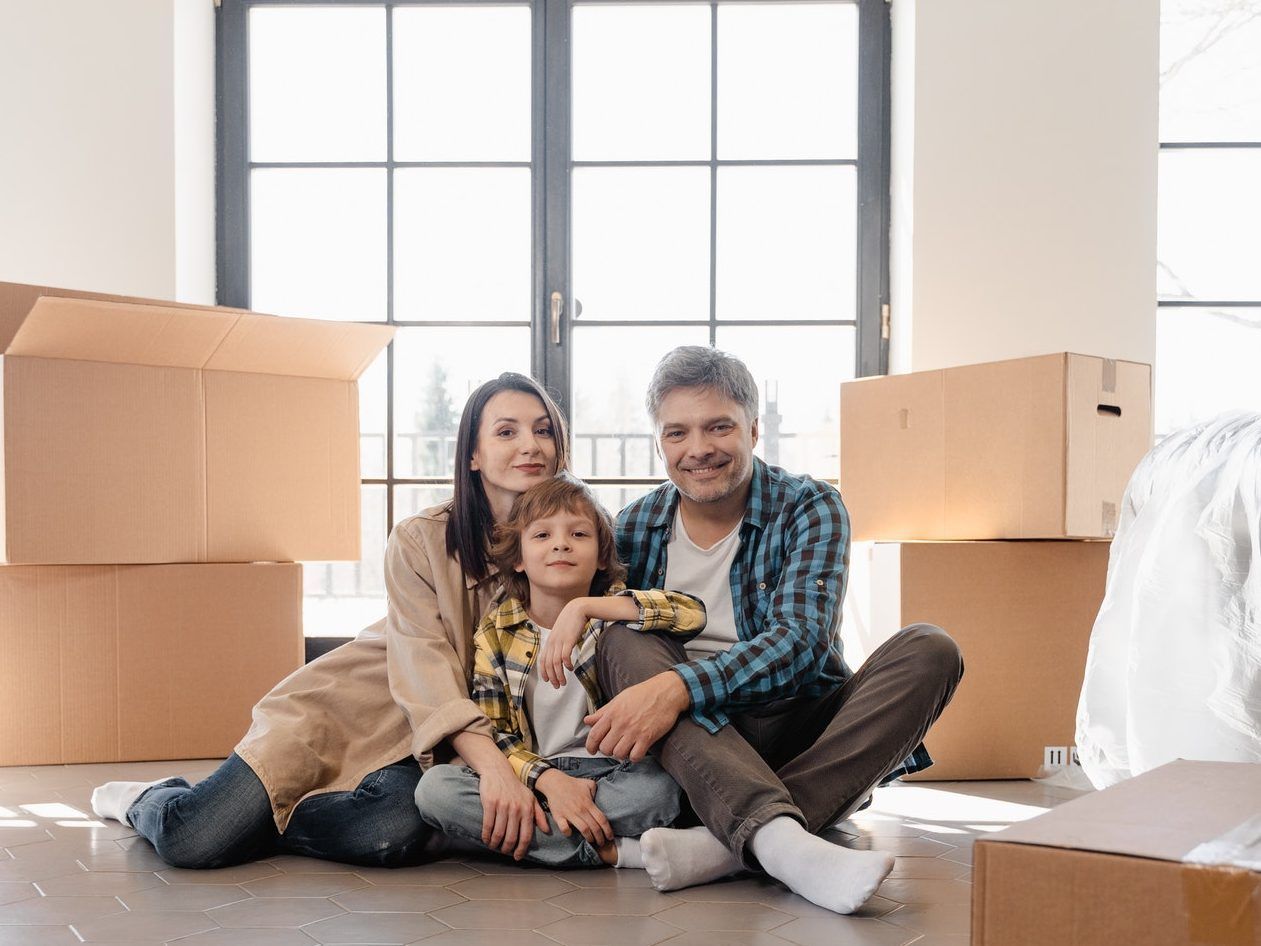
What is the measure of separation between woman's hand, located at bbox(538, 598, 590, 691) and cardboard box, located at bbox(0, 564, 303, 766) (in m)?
1.07

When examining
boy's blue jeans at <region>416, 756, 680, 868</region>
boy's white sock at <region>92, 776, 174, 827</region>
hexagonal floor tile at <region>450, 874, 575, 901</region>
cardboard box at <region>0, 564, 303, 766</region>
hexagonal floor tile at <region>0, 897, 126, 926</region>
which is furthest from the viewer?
cardboard box at <region>0, 564, 303, 766</region>

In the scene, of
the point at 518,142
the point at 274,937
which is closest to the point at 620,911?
the point at 274,937

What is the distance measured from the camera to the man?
1.52 meters

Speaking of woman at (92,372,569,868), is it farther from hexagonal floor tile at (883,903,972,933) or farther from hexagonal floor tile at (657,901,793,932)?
hexagonal floor tile at (883,903,972,933)

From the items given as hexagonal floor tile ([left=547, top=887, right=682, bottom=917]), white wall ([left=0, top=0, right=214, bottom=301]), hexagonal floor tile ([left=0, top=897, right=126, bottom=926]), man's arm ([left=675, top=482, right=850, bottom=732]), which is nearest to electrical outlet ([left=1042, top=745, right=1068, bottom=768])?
man's arm ([left=675, top=482, right=850, bottom=732])

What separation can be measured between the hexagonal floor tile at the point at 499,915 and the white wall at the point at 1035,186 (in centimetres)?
178

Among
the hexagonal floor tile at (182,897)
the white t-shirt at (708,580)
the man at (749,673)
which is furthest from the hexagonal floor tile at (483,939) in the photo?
the white t-shirt at (708,580)

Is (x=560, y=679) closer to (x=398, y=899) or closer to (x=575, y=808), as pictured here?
(x=575, y=808)

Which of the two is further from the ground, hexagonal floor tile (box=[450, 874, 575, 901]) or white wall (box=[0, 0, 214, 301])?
white wall (box=[0, 0, 214, 301])

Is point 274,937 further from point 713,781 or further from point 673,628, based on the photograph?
point 673,628

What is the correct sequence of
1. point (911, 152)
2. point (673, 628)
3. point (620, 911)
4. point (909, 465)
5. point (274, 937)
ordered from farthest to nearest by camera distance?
point (911, 152) → point (909, 465) → point (673, 628) → point (620, 911) → point (274, 937)

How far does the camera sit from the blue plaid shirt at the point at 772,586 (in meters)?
1.64

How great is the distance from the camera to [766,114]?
310cm

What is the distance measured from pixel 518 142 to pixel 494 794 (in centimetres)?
198
